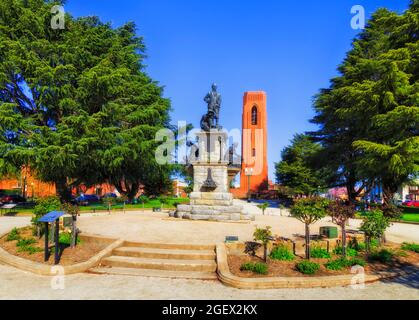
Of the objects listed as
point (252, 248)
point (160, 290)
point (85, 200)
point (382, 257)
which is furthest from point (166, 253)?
point (85, 200)

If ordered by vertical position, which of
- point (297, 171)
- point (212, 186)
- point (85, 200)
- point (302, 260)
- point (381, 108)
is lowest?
point (85, 200)

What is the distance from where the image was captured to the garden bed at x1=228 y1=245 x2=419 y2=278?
7.57 m

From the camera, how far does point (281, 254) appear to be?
876 cm

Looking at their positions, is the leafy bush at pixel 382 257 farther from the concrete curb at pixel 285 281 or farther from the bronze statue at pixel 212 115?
the bronze statue at pixel 212 115

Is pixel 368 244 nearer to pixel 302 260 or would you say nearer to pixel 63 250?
pixel 302 260

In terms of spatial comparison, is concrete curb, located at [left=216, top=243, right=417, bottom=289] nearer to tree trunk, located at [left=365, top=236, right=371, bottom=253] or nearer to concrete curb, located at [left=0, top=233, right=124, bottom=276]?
tree trunk, located at [left=365, top=236, right=371, bottom=253]

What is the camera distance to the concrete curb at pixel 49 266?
7.82 meters

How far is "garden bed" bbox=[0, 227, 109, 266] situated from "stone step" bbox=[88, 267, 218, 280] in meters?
0.98

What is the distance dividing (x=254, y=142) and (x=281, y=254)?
2256 inches

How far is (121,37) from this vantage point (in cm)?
3023

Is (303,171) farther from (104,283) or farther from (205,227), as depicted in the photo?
(104,283)

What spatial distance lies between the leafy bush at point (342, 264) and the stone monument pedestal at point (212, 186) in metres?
8.04

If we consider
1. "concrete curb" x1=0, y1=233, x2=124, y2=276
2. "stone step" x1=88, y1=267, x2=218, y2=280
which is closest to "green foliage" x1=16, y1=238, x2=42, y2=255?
"concrete curb" x1=0, y1=233, x2=124, y2=276
